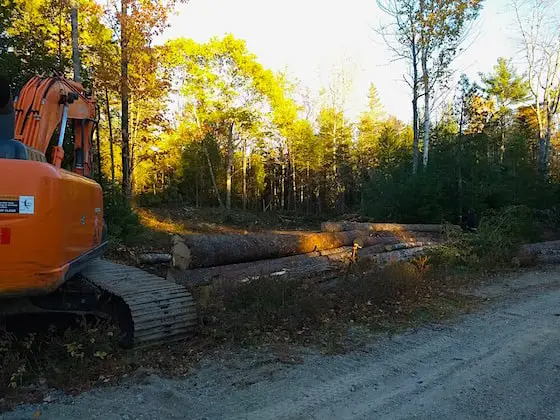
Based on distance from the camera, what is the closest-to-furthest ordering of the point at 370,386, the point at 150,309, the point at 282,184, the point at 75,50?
the point at 370,386
the point at 150,309
the point at 75,50
the point at 282,184

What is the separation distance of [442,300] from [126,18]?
49.6 ft

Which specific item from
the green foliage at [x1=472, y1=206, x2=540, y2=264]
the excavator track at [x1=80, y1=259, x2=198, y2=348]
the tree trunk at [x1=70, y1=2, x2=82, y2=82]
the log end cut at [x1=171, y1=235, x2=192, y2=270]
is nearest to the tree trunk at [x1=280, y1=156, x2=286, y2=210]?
the tree trunk at [x1=70, y1=2, x2=82, y2=82]

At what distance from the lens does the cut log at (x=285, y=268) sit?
780 cm

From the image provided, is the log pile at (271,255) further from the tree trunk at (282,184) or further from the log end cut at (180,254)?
the tree trunk at (282,184)

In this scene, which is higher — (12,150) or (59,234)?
(12,150)

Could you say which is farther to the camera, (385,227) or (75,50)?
(385,227)

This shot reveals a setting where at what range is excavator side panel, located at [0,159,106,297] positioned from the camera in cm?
381

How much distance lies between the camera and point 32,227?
3.88 metres

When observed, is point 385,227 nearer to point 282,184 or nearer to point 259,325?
point 259,325

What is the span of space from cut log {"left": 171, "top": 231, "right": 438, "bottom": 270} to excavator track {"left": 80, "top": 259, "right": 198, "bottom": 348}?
2025 millimetres

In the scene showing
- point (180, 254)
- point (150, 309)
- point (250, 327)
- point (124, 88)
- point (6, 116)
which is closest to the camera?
point (6, 116)

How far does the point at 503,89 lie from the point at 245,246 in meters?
34.3

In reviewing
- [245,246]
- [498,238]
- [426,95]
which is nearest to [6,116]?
[245,246]

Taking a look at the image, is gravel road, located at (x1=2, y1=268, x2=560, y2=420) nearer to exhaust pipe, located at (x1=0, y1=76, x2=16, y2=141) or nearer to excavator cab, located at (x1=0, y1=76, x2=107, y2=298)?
excavator cab, located at (x1=0, y1=76, x2=107, y2=298)
